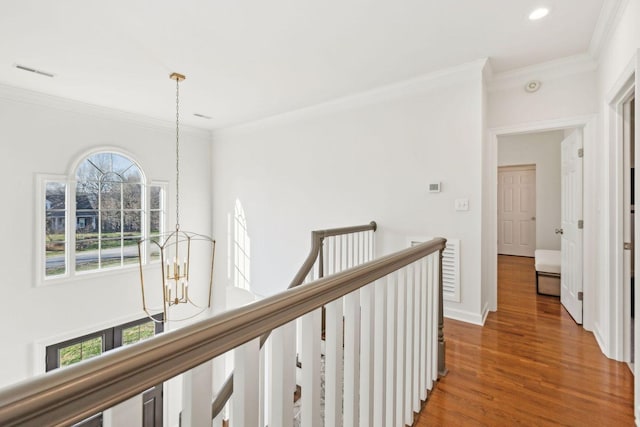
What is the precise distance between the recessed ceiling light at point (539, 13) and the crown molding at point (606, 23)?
1.13 ft

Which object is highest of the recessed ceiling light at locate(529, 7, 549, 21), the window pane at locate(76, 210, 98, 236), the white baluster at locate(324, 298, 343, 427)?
the recessed ceiling light at locate(529, 7, 549, 21)

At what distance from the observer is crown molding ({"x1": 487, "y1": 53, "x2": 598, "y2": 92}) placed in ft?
9.24

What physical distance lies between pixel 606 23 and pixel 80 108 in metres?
5.64

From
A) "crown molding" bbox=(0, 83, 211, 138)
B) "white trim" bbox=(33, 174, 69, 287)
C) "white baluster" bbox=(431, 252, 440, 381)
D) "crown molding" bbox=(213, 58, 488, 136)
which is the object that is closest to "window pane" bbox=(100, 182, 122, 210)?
"white trim" bbox=(33, 174, 69, 287)

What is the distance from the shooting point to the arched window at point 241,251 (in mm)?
5168

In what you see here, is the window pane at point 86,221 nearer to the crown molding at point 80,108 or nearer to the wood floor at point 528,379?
the crown molding at point 80,108

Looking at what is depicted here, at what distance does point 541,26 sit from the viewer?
2.41m

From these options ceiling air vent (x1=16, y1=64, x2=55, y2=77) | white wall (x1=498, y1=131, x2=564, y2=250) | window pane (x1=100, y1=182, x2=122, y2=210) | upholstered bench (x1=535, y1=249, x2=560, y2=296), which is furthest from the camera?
white wall (x1=498, y1=131, x2=564, y2=250)

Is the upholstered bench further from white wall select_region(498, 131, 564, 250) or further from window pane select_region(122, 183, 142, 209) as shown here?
window pane select_region(122, 183, 142, 209)

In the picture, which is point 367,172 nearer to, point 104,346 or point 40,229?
point 40,229

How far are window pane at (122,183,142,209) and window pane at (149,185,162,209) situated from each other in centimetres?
16

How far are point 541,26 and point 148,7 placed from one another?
2964 mm

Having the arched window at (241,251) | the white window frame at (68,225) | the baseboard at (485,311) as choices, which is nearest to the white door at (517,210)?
the baseboard at (485,311)

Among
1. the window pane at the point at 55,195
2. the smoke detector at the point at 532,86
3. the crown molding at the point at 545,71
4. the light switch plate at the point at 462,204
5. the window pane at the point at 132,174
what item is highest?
the crown molding at the point at 545,71
